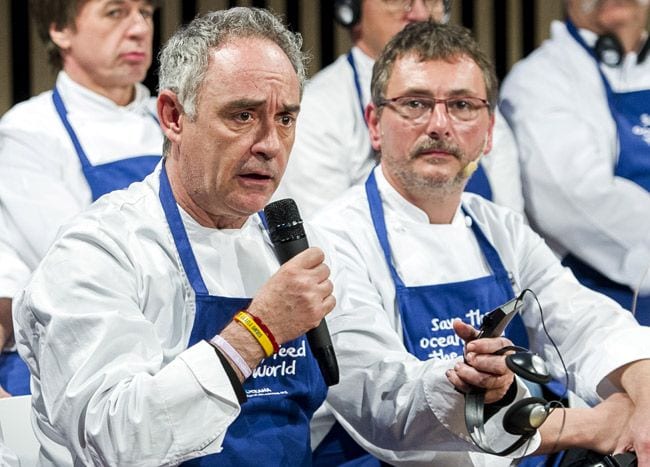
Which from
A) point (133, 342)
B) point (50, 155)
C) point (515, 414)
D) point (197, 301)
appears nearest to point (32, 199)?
point (50, 155)

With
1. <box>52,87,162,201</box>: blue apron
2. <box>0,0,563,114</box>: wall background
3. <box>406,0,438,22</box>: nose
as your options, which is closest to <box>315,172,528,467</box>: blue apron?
<box>52,87,162,201</box>: blue apron

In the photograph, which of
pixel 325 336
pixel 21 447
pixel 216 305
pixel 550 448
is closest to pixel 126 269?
pixel 216 305

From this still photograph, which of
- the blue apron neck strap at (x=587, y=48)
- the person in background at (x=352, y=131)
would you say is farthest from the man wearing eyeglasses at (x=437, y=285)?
the blue apron neck strap at (x=587, y=48)

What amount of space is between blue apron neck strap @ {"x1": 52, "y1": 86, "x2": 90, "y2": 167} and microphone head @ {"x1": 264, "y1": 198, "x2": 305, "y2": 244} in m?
1.23

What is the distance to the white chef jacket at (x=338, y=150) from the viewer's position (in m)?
3.13

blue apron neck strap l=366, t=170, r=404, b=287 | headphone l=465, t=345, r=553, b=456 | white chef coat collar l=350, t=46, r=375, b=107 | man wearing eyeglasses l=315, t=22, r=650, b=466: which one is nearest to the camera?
headphone l=465, t=345, r=553, b=456

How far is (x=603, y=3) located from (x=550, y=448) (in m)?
1.72

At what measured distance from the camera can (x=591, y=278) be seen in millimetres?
3287

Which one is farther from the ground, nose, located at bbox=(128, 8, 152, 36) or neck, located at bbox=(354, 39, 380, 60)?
nose, located at bbox=(128, 8, 152, 36)

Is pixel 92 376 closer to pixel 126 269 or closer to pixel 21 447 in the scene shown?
pixel 126 269

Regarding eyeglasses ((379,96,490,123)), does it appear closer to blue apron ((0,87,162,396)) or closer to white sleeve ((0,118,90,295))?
blue apron ((0,87,162,396))

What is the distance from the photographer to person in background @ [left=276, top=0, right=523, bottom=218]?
3141mm

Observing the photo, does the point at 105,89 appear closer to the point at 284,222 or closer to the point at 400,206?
the point at 400,206

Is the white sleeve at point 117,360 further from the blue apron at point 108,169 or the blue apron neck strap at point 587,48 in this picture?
the blue apron neck strap at point 587,48
